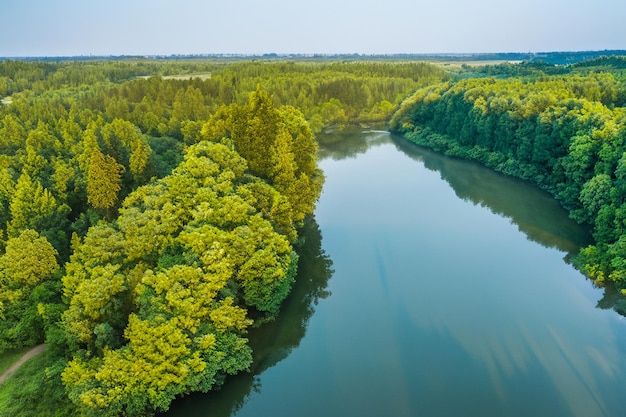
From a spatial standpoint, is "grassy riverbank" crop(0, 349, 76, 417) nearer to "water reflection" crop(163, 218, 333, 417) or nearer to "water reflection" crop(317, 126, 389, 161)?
"water reflection" crop(163, 218, 333, 417)

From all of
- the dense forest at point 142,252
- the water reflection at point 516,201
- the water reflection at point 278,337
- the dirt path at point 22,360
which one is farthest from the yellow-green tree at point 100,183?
the water reflection at point 516,201

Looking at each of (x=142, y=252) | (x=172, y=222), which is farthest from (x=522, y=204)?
(x=142, y=252)

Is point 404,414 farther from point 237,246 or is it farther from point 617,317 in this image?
point 617,317

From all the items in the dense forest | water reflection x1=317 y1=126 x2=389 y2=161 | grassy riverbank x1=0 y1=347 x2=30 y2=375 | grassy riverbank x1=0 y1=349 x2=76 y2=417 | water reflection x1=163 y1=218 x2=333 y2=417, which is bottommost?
water reflection x1=317 y1=126 x2=389 y2=161

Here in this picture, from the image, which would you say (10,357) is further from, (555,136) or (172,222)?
(555,136)

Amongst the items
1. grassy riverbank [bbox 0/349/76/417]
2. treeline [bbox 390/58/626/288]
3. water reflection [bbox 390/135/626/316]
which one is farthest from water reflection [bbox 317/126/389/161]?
grassy riverbank [bbox 0/349/76/417]

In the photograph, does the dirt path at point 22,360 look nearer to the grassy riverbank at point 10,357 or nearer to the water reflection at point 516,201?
the grassy riverbank at point 10,357
